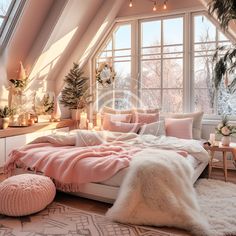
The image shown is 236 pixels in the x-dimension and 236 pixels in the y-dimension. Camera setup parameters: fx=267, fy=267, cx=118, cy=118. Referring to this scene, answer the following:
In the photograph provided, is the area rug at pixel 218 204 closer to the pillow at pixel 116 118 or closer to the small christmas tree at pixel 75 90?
the pillow at pixel 116 118

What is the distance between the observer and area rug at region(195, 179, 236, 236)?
2289mm

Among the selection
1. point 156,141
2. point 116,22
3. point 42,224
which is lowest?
point 42,224

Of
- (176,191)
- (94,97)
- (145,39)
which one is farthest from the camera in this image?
(94,97)

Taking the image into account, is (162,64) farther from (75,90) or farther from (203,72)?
(75,90)

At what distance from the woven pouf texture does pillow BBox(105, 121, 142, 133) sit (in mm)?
1919

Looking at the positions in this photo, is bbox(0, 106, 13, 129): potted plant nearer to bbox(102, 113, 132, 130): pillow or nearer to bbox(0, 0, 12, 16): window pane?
bbox(0, 0, 12, 16): window pane

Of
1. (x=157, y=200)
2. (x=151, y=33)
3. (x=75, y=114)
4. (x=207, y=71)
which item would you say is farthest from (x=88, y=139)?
(x=151, y=33)

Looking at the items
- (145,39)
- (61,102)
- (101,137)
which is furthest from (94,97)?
(101,137)

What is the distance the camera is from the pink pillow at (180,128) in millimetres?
4070

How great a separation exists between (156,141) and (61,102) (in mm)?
2464

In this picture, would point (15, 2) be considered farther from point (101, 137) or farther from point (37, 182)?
point (37, 182)

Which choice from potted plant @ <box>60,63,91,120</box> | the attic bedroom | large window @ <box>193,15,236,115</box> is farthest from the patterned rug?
potted plant @ <box>60,63,91,120</box>

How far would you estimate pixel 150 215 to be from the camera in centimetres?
233

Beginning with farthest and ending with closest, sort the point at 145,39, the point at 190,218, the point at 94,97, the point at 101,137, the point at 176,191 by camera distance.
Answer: the point at 94,97 < the point at 145,39 < the point at 101,137 < the point at 176,191 < the point at 190,218
